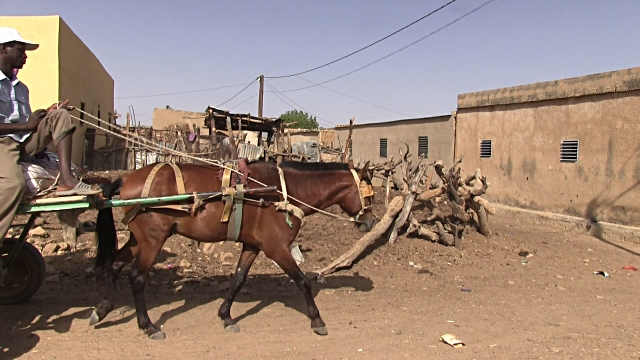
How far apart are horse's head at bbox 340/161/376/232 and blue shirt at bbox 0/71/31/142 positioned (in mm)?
3160

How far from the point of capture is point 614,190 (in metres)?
10.2

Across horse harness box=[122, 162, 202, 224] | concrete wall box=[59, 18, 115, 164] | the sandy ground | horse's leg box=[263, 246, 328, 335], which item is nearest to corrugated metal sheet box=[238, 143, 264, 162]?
concrete wall box=[59, 18, 115, 164]

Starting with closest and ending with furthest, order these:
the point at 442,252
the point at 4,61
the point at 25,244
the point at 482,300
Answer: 1. the point at 4,61
2. the point at 25,244
3. the point at 482,300
4. the point at 442,252

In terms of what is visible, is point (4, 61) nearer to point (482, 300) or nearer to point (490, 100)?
point (482, 300)

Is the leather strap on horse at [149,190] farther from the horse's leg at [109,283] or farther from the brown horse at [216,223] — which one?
the horse's leg at [109,283]

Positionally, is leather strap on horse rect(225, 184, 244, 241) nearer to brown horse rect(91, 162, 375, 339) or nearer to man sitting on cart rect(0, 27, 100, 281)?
brown horse rect(91, 162, 375, 339)

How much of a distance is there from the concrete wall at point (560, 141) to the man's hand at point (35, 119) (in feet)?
34.6

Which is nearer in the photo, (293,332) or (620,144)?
(293,332)

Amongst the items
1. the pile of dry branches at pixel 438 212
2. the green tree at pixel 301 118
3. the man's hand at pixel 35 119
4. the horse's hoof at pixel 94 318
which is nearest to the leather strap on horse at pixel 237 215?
the horse's hoof at pixel 94 318

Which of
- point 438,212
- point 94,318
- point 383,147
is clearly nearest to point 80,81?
point 383,147

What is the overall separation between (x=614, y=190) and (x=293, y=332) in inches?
340

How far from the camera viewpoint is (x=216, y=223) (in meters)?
4.80

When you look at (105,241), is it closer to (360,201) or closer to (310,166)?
(310,166)

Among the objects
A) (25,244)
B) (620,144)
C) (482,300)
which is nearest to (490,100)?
(620,144)
